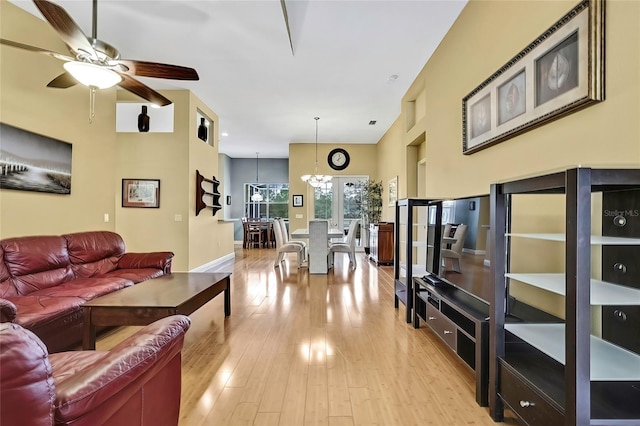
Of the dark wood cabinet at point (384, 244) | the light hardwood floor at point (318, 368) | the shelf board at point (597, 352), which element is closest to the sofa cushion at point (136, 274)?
the light hardwood floor at point (318, 368)

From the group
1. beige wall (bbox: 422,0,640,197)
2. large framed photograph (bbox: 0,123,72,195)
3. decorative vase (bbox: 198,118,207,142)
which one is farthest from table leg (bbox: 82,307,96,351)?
decorative vase (bbox: 198,118,207,142)

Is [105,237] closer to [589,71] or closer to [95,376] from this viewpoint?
[95,376]

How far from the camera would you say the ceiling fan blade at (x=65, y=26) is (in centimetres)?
210

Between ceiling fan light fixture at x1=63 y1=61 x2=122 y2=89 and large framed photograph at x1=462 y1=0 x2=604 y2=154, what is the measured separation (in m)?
3.25

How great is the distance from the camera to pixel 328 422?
5.78ft

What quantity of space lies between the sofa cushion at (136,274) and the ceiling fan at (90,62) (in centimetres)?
195

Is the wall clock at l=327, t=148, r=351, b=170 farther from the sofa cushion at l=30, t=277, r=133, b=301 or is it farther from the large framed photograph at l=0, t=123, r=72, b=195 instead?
the sofa cushion at l=30, t=277, r=133, b=301

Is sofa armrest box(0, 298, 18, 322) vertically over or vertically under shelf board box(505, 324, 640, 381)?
over

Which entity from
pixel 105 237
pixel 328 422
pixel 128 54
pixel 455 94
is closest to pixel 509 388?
pixel 328 422

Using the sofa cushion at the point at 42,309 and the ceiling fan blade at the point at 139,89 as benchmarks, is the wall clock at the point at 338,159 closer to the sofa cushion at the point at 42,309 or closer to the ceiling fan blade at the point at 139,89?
the ceiling fan blade at the point at 139,89

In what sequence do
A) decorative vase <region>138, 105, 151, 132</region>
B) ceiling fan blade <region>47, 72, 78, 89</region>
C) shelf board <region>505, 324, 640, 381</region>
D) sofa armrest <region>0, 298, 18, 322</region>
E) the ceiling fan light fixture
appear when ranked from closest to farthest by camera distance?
1. shelf board <region>505, 324, 640, 381</region>
2. sofa armrest <region>0, 298, 18, 322</region>
3. the ceiling fan light fixture
4. ceiling fan blade <region>47, 72, 78, 89</region>
5. decorative vase <region>138, 105, 151, 132</region>

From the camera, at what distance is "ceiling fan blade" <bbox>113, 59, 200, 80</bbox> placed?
9.25 ft

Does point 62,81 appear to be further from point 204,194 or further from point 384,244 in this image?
point 384,244

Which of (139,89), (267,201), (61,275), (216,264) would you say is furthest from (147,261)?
(267,201)
